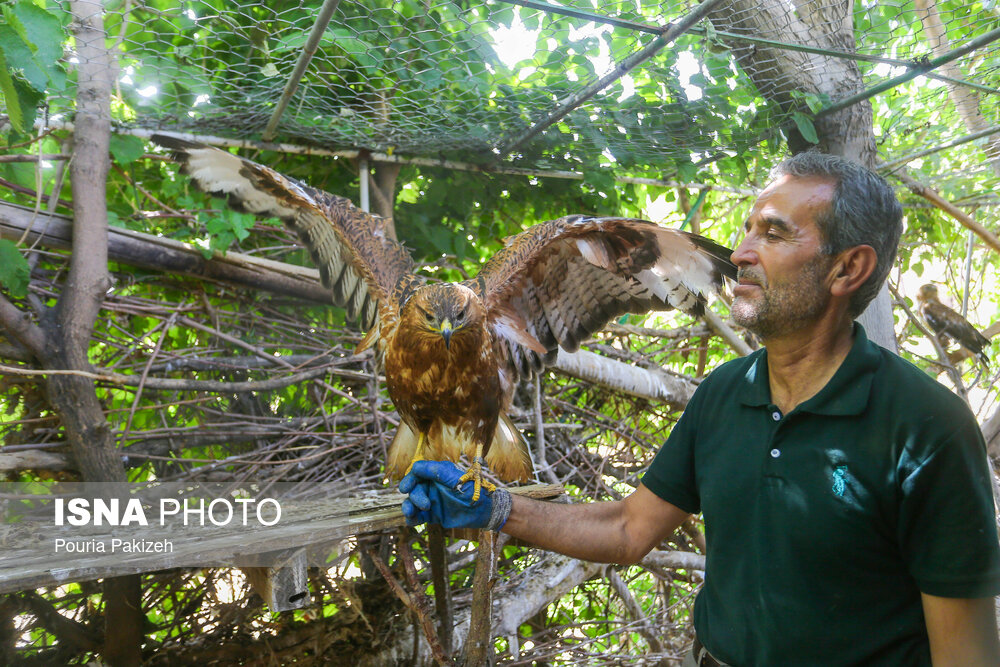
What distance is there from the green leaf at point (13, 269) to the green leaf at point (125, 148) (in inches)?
29.6

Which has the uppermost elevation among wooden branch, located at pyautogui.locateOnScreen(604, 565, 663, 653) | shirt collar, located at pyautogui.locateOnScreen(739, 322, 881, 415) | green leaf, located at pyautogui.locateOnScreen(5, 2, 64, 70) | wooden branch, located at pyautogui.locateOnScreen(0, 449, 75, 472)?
green leaf, located at pyautogui.locateOnScreen(5, 2, 64, 70)

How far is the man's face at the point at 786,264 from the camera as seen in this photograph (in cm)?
178

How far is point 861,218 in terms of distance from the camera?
1761 mm

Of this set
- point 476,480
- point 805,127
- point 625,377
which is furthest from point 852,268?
point 625,377

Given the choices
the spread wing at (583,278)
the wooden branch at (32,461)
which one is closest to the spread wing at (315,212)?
the spread wing at (583,278)

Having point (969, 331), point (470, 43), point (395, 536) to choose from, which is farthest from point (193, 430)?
point (969, 331)

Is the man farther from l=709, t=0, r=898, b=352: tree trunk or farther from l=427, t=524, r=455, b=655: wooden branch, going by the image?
l=709, t=0, r=898, b=352: tree trunk

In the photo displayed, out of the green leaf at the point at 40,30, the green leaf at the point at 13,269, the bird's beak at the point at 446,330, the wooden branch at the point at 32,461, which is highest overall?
the green leaf at the point at 40,30

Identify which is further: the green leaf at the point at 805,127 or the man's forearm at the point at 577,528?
the green leaf at the point at 805,127

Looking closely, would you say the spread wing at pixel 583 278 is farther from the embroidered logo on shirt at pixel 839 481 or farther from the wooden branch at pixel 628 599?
the wooden branch at pixel 628 599

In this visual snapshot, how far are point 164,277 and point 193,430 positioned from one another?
0.96 meters

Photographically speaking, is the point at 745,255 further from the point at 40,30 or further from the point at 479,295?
the point at 40,30

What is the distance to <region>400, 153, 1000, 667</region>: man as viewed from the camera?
1.47 meters

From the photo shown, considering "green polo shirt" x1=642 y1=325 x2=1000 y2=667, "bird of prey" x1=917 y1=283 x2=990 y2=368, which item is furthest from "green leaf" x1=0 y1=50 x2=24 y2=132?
"bird of prey" x1=917 y1=283 x2=990 y2=368
